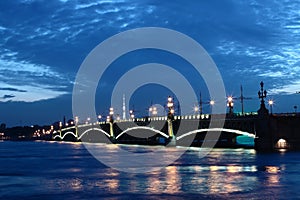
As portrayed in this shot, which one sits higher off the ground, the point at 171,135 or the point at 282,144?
the point at 171,135

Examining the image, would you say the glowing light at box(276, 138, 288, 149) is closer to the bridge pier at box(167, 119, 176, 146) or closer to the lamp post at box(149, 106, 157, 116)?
the bridge pier at box(167, 119, 176, 146)

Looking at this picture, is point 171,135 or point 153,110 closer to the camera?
point 171,135

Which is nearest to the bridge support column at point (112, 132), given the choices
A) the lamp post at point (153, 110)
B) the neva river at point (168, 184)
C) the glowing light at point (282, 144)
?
the lamp post at point (153, 110)

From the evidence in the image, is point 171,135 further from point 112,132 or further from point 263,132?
point 112,132

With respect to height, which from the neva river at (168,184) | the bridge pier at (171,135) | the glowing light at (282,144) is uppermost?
the bridge pier at (171,135)

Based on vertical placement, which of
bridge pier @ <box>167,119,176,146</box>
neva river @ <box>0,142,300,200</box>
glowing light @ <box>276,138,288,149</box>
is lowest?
neva river @ <box>0,142,300,200</box>

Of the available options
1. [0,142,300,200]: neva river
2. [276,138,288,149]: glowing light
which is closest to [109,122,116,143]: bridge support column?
[276,138,288,149]: glowing light

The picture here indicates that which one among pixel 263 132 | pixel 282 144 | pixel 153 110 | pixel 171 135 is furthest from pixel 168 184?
pixel 153 110

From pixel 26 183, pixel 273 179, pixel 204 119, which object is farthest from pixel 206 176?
pixel 204 119

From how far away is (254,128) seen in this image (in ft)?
251

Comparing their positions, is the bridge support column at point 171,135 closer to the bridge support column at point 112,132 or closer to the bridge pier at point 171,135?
the bridge pier at point 171,135

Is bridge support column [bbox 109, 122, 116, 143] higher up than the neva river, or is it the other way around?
bridge support column [bbox 109, 122, 116, 143]

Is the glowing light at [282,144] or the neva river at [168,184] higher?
the glowing light at [282,144]

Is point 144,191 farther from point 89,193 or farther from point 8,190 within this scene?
point 8,190
